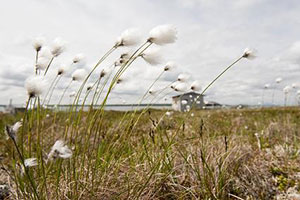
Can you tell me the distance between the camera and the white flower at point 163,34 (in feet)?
5.41

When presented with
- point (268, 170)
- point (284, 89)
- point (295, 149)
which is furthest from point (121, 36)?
point (284, 89)

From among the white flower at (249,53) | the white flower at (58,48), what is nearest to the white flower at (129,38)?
the white flower at (58,48)

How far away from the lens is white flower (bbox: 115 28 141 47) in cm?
179

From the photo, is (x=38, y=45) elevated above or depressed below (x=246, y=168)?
above

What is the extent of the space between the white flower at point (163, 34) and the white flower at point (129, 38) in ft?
0.52

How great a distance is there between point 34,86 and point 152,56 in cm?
93

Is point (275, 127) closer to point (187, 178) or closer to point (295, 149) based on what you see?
point (295, 149)

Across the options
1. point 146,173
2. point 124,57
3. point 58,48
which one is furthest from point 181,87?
point 58,48

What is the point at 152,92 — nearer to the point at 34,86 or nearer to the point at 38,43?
the point at 38,43

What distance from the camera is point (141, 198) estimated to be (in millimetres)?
1981

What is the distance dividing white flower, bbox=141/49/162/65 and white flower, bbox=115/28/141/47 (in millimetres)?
117

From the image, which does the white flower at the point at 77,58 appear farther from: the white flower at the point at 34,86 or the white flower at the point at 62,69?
the white flower at the point at 34,86

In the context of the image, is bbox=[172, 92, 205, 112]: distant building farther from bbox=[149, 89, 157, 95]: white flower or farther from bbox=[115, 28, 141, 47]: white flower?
bbox=[115, 28, 141, 47]: white flower

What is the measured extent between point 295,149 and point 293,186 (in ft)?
3.77
